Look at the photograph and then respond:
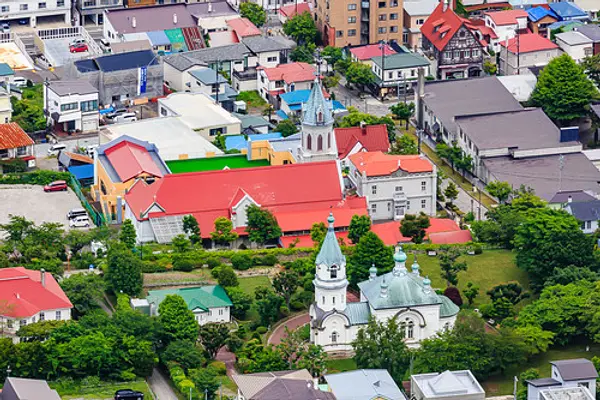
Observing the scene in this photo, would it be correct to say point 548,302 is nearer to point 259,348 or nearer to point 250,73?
point 259,348

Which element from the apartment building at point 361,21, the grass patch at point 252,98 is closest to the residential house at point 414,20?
the apartment building at point 361,21

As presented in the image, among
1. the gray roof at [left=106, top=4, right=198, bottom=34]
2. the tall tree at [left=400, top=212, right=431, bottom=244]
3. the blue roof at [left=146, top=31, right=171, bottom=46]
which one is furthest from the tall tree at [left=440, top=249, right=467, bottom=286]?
the gray roof at [left=106, top=4, right=198, bottom=34]

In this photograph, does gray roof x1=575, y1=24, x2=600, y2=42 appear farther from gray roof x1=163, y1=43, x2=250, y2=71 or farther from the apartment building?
gray roof x1=163, y1=43, x2=250, y2=71

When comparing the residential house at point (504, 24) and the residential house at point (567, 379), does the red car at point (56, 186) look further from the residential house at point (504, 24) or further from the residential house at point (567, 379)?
the residential house at point (567, 379)

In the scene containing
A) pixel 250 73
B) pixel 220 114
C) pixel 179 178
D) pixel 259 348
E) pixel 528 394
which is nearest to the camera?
pixel 528 394

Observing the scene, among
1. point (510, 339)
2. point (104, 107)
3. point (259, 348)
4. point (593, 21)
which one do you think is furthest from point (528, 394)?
point (593, 21)

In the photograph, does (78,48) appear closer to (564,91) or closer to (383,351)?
(564,91)

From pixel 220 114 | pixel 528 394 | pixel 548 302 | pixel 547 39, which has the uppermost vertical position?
pixel 547 39
